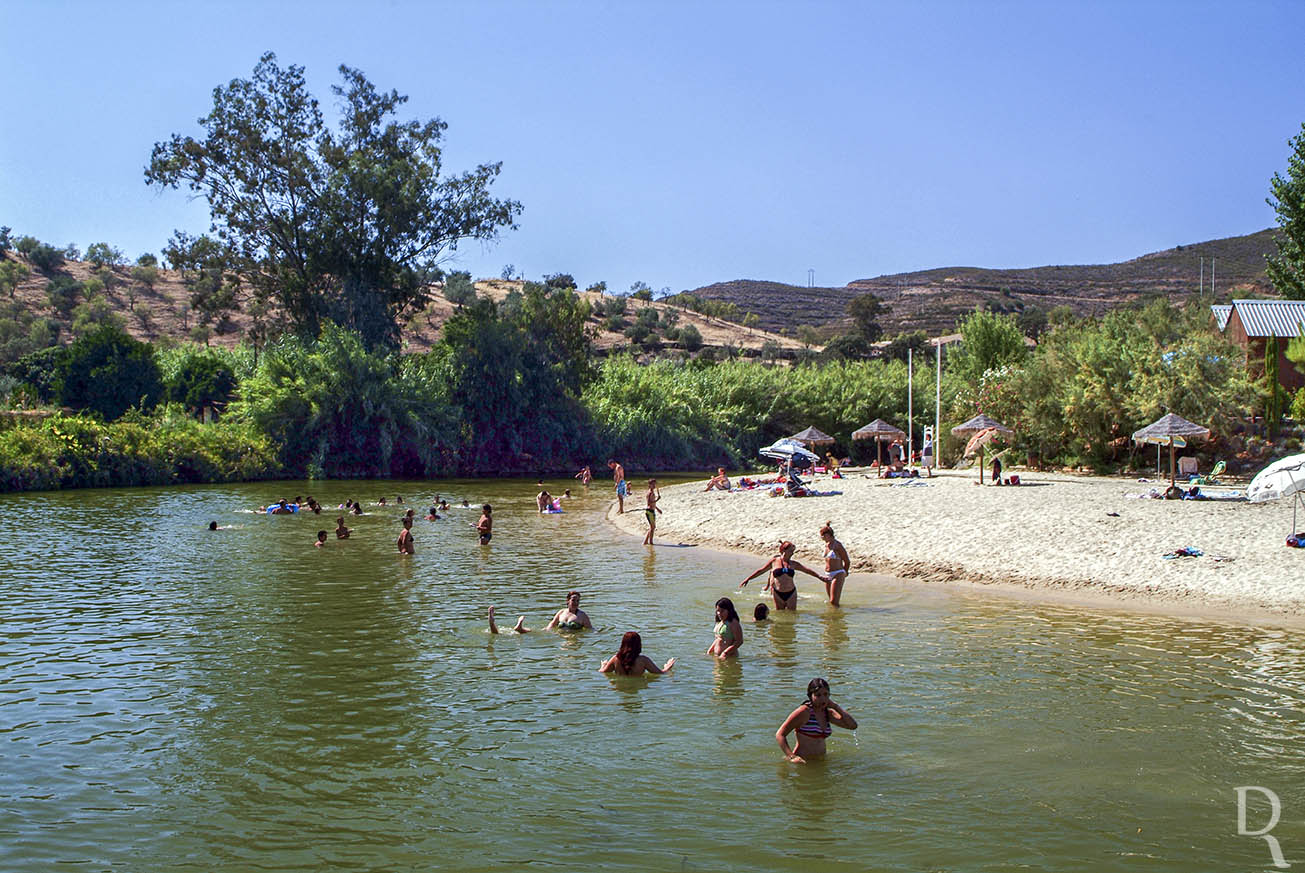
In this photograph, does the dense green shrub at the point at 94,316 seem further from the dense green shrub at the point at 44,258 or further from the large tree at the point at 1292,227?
the large tree at the point at 1292,227

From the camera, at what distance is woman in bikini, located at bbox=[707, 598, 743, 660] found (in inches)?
562

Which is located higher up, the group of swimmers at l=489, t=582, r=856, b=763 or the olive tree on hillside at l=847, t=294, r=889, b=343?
the olive tree on hillside at l=847, t=294, r=889, b=343

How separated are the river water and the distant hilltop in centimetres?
9081

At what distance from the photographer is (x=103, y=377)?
5222 centimetres

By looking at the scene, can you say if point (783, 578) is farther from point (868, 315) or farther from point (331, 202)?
point (868, 315)

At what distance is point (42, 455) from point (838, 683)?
38235 mm

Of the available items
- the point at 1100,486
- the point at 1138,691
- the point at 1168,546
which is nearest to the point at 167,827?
the point at 1138,691

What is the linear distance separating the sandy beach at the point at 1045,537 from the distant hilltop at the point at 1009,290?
249 feet

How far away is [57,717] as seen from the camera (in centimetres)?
1176

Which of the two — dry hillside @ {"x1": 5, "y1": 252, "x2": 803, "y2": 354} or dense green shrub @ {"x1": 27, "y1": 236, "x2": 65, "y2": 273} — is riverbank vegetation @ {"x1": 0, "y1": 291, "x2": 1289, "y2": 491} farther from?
dense green shrub @ {"x1": 27, "y1": 236, "x2": 65, "y2": 273}

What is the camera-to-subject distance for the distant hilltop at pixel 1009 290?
358ft

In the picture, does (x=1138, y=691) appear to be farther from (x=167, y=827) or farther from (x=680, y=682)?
(x=167, y=827)

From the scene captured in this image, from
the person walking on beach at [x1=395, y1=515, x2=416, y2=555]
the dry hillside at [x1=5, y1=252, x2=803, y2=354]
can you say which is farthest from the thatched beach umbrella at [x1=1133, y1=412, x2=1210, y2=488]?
the dry hillside at [x1=5, y1=252, x2=803, y2=354]

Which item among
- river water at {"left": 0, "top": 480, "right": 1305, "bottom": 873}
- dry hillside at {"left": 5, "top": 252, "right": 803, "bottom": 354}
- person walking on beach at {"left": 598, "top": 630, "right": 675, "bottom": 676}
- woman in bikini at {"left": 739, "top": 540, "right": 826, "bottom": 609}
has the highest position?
dry hillside at {"left": 5, "top": 252, "right": 803, "bottom": 354}
